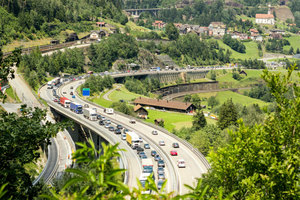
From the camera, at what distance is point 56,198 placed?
6449 millimetres

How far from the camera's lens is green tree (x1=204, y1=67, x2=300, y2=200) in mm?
11594

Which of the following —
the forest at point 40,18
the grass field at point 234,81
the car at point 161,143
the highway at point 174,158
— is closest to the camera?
the highway at point 174,158

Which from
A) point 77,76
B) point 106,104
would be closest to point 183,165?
point 106,104

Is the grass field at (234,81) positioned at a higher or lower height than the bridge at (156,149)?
lower

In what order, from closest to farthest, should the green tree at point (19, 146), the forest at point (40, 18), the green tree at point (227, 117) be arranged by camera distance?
1. the green tree at point (19, 146)
2. the green tree at point (227, 117)
3. the forest at point (40, 18)

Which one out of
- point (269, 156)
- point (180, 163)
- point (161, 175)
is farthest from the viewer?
point (180, 163)

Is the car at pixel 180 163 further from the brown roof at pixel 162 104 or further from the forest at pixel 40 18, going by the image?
the forest at pixel 40 18

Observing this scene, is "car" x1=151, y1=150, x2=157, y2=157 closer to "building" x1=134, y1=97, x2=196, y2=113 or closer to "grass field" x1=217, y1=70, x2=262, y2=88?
"building" x1=134, y1=97, x2=196, y2=113

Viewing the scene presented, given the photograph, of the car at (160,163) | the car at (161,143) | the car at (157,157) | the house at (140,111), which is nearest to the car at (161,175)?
the car at (160,163)

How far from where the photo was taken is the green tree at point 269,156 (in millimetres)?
11594

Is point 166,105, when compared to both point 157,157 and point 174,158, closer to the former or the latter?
point 174,158

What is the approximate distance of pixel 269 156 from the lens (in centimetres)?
1192

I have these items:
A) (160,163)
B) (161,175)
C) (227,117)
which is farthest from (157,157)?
(227,117)

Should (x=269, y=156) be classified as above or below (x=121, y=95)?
above
